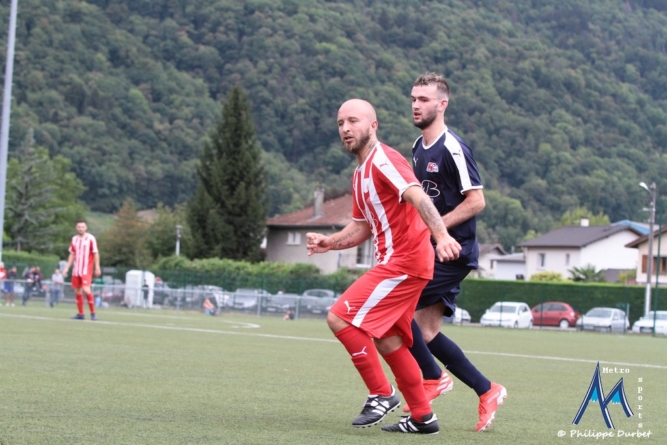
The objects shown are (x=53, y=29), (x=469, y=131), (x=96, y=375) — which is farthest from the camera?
(x=53, y=29)

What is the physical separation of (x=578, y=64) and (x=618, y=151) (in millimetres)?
27732

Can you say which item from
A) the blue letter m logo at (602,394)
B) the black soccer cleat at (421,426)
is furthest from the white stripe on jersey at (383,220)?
the blue letter m logo at (602,394)

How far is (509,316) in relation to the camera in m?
41.8

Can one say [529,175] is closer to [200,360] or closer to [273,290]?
[273,290]

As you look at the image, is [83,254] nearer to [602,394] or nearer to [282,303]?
[602,394]

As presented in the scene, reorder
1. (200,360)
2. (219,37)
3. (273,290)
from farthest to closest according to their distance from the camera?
(219,37) < (273,290) < (200,360)

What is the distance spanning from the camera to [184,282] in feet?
164

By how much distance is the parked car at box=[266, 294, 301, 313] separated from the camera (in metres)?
34.8

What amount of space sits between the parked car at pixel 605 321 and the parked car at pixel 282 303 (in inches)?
460

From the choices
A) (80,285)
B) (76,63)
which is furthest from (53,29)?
(80,285)

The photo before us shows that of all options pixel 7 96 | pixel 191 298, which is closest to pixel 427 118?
pixel 7 96

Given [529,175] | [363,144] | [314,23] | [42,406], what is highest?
[314,23]

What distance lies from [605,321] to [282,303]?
1302 cm

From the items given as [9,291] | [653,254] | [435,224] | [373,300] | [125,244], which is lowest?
[9,291]
